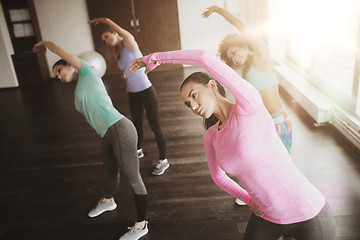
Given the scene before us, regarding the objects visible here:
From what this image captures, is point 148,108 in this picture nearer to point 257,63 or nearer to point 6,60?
point 257,63

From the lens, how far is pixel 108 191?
254 cm

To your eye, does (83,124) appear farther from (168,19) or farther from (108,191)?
(168,19)

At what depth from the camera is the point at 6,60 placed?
6.95 metres

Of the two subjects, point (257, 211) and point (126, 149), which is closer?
point (257, 211)

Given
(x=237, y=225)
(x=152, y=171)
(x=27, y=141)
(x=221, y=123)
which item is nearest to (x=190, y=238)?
(x=237, y=225)

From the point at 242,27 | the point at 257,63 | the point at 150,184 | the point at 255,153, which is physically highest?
the point at 242,27

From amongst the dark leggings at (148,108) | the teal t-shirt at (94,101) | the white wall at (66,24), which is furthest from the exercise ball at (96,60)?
the teal t-shirt at (94,101)

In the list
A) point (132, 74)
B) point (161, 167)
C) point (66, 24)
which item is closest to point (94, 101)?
point (132, 74)

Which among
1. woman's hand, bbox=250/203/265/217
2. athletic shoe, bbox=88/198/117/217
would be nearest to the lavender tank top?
athletic shoe, bbox=88/198/117/217

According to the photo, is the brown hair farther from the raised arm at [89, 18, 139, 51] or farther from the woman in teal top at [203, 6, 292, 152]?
the raised arm at [89, 18, 139, 51]

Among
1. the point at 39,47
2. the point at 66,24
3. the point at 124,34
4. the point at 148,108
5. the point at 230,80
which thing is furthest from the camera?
the point at 66,24

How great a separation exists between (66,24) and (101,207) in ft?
19.7

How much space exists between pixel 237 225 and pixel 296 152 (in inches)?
51.4

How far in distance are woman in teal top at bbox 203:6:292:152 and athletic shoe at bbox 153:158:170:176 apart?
137 centimetres
